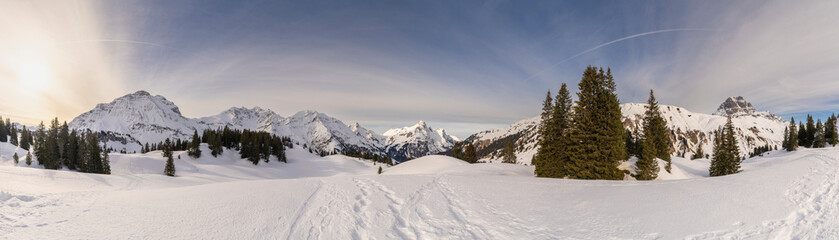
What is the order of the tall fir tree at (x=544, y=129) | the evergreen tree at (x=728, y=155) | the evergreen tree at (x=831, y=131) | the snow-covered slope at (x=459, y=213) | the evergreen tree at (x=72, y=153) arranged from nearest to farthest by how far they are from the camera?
1. the snow-covered slope at (x=459, y=213)
2. the tall fir tree at (x=544, y=129)
3. the evergreen tree at (x=728, y=155)
4. the evergreen tree at (x=72, y=153)
5. the evergreen tree at (x=831, y=131)

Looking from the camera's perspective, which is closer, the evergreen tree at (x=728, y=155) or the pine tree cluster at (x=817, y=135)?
the evergreen tree at (x=728, y=155)

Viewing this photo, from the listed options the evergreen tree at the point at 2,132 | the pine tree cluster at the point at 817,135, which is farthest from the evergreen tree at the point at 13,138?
the pine tree cluster at the point at 817,135

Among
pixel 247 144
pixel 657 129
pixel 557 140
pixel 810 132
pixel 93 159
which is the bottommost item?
pixel 93 159

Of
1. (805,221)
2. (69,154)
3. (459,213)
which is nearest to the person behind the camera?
(805,221)

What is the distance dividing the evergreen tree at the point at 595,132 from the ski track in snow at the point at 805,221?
50.8ft

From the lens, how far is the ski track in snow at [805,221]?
7.06 m

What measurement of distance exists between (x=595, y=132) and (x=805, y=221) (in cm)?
1985

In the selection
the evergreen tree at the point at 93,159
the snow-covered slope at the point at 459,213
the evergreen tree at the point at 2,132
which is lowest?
the evergreen tree at the point at 93,159

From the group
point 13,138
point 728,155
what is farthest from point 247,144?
point 728,155

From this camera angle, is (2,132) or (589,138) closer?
(589,138)

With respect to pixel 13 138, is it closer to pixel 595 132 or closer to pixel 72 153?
pixel 72 153

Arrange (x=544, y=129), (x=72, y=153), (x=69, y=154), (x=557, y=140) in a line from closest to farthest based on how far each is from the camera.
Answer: (x=557, y=140) < (x=544, y=129) < (x=69, y=154) < (x=72, y=153)

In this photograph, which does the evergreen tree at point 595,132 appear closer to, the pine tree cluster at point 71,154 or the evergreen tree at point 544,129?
the evergreen tree at point 544,129

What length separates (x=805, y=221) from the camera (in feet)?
25.3
